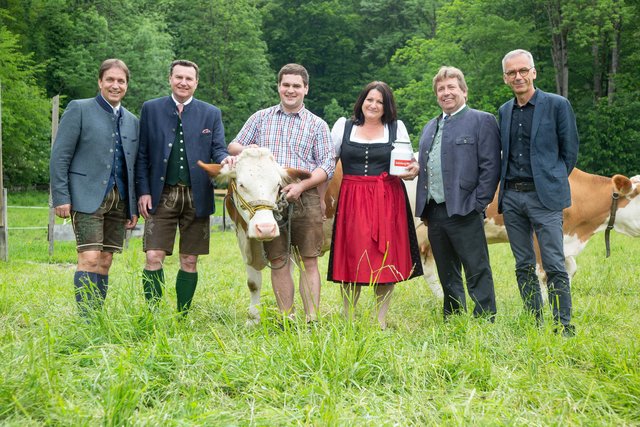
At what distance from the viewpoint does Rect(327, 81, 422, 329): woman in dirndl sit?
5137mm

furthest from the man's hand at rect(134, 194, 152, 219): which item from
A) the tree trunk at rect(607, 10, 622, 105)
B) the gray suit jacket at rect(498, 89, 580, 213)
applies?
the tree trunk at rect(607, 10, 622, 105)

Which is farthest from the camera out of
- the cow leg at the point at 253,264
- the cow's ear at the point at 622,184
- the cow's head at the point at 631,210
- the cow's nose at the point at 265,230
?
the cow's head at the point at 631,210

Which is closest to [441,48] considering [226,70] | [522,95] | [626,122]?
[626,122]

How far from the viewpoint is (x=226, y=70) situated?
42.4 m

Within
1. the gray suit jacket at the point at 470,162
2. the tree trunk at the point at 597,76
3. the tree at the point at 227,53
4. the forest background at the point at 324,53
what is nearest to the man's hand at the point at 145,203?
the gray suit jacket at the point at 470,162

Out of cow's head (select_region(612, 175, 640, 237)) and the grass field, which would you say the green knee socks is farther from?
cow's head (select_region(612, 175, 640, 237))

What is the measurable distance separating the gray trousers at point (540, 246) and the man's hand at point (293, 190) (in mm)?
1588

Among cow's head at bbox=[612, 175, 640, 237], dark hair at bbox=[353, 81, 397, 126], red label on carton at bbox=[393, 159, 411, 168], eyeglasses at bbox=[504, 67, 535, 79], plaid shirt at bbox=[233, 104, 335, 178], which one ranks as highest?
eyeglasses at bbox=[504, 67, 535, 79]

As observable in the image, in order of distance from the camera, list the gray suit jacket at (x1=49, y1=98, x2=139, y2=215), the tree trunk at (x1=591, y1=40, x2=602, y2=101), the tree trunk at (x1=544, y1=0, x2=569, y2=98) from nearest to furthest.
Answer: the gray suit jacket at (x1=49, y1=98, x2=139, y2=215) < the tree trunk at (x1=544, y1=0, x2=569, y2=98) < the tree trunk at (x1=591, y1=40, x2=602, y2=101)

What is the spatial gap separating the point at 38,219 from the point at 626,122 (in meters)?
22.3

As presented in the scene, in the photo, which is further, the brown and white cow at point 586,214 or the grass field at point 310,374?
the brown and white cow at point 586,214

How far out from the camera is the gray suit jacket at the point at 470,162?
199 inches

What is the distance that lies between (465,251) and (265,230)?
1.67m

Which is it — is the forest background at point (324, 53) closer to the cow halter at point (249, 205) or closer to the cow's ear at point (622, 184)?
the cow's ear at point (622, 184)
